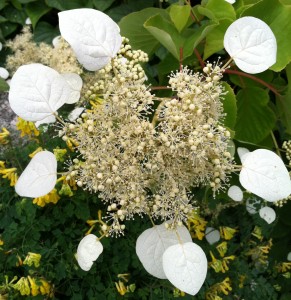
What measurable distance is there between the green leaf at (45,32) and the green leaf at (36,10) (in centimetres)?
3

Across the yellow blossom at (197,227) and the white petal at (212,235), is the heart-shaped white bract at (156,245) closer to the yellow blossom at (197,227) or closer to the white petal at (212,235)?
the yellow blossom at (197,227)

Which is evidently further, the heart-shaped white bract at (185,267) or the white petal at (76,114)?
the white petal at (76,114)

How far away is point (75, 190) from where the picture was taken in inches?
42.3

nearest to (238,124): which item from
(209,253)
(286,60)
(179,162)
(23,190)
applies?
(286,60)

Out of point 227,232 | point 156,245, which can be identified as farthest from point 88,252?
point 227,232

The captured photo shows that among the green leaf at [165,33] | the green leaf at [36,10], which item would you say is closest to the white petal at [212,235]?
the green leaf at [165,33]

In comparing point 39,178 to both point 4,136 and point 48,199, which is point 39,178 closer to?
point 48,199

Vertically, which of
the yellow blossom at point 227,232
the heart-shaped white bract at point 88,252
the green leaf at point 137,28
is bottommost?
the yellow blossom at point 227,232

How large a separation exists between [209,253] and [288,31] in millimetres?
649

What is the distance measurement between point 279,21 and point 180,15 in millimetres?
206

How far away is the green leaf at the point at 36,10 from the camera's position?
58.9 inches

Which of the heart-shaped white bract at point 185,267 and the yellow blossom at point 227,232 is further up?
the heart-shaped white bract at point 185,267

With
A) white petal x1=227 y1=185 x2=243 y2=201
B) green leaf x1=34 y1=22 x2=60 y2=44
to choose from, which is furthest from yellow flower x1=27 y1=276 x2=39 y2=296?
green leaf x1=34 y1=22 x2=60 y2=44

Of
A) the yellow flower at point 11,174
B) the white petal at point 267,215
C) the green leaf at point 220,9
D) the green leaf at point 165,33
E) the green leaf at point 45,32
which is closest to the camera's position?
the green leaf at point 165,33
